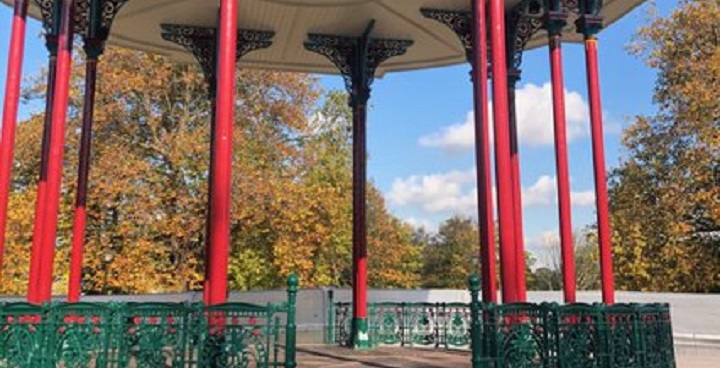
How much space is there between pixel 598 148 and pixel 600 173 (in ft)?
1.33

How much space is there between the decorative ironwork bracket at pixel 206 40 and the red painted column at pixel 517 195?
492 centimetres

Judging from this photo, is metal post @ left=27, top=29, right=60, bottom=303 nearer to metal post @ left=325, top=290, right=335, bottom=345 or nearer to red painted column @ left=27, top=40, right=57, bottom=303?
red painted column @ left=27, top=40, right=57, bottom=303

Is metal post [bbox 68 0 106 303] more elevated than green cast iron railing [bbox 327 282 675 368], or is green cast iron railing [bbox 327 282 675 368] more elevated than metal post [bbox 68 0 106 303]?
metal post [bbox 68 0 106 303]

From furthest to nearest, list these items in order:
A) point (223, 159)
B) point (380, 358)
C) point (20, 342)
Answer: point (380, 358), point (223, 159), point (20, 342)

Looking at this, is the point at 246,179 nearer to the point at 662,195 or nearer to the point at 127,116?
the point at 127,116

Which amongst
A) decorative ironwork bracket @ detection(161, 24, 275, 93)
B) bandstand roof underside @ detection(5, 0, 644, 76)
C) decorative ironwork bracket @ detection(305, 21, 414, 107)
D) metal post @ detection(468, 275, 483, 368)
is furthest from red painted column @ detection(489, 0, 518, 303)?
decorative ironwork bracket @ detection(161, 24, 275, 93)

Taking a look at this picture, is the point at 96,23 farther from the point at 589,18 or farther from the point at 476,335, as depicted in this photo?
the point at 476,335

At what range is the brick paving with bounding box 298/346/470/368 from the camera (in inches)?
396

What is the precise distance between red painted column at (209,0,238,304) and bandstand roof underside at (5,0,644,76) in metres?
4.76

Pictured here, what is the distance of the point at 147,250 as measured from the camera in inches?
851

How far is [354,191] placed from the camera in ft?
44.9

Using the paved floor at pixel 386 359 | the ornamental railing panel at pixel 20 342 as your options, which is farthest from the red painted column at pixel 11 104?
the paved floor at pixel 386 359

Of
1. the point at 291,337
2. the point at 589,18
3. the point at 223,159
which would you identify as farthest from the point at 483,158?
the point at 589,18

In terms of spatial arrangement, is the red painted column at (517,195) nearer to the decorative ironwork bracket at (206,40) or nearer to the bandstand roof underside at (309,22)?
the bandstand roof underside at (309,22)
